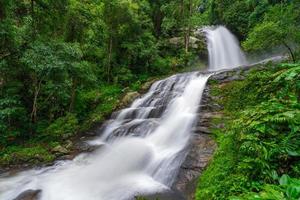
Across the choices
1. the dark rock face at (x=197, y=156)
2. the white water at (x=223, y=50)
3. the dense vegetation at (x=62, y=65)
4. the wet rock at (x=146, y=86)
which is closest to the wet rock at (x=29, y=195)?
the dense vegetation at (x=62, y=65)

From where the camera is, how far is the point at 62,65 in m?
8.12

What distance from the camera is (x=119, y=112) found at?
10.5 m

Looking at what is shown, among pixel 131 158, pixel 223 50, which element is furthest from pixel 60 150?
pixel 223 50

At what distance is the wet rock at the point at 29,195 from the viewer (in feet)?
17.5

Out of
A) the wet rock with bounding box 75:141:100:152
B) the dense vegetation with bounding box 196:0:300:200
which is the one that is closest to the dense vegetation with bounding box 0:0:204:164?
the wet rock with bounding box 75:141:100:152

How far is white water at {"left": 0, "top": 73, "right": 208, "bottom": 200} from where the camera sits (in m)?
5.50

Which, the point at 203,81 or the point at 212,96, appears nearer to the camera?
the point at 212,96

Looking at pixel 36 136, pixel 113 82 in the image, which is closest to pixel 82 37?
pixel 113 82

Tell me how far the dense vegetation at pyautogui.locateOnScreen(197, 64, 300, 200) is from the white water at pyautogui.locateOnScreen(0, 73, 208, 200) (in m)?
1.64

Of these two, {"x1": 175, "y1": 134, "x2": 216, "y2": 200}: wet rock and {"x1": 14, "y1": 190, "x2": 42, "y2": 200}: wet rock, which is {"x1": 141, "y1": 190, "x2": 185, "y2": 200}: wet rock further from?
{"x1": 14, "y1": 190, "x2": 42, "y2": 200}: wet rock

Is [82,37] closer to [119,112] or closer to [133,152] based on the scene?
[119,112]

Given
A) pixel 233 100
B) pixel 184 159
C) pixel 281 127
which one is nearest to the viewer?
pixel 281 127

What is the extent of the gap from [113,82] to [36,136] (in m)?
5.80

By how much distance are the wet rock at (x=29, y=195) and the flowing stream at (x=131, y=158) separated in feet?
0.42
